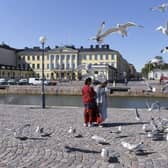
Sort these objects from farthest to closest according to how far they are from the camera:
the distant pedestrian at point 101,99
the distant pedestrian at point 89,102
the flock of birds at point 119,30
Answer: the distant pedestrian at point 101,99 < the distant pedestrian at point 89,102 < the flock of birds at point 119,30

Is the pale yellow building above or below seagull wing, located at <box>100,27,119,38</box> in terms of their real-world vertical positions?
above

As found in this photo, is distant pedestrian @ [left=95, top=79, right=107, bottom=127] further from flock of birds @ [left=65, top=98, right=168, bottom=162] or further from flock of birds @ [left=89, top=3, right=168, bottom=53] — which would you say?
flock of birds @ [left=89, top=3, right=168, bottom=53]

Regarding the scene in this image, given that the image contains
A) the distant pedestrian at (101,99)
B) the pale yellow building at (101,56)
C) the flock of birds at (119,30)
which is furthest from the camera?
the pale yellow building at (101,56)

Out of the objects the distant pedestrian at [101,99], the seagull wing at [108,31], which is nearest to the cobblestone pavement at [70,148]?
the distant pedestrian at [101,99]

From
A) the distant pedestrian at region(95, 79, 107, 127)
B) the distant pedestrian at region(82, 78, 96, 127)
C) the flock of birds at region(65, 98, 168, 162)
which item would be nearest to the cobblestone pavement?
the flock of birds at region(65, 98, 168, 162)

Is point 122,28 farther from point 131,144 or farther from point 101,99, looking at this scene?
point 101,99

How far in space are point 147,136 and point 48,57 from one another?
125386 millimetres

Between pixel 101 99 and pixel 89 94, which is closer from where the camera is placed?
pixel 89 94

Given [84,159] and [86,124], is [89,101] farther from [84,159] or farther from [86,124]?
[84,159]

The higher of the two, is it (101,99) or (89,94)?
(89,94)

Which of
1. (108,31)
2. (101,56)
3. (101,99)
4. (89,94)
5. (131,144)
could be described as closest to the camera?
(108,31)

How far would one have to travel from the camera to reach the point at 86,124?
1241cm

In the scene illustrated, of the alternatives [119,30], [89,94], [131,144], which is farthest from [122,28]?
[89,94]

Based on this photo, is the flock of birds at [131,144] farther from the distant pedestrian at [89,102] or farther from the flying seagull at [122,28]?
the flying seagull at [122,28]
